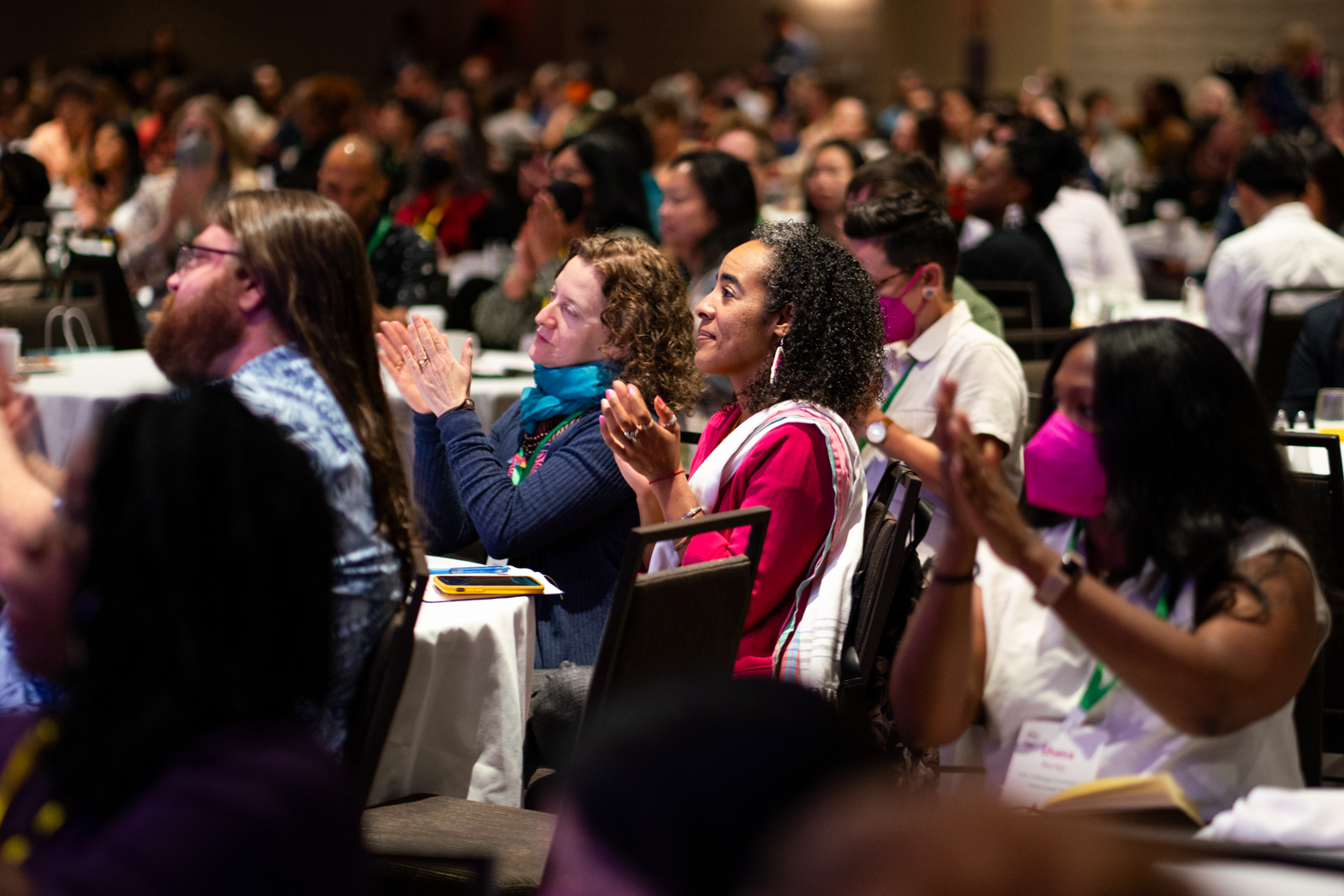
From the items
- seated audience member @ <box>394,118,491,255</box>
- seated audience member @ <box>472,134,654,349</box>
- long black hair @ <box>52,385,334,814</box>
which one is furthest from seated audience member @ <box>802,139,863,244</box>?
long black hair @ <box>52,385,334,814</box>

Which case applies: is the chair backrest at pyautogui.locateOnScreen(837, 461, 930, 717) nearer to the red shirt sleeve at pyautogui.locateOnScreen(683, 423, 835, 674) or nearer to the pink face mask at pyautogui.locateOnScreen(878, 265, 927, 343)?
the red shirt sleeve at pyautogui.locateOnScreen(683, 423, 835, 674)

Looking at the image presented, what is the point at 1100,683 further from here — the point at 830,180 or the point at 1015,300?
the point at 830,180

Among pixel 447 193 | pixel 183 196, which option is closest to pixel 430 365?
pixel 183 196

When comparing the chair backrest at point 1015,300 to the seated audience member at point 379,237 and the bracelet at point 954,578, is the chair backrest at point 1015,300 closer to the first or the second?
the seated audience member at point 379,237

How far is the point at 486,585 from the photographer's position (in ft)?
8.32

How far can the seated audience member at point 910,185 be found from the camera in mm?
4070

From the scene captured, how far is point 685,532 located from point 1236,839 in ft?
2.77

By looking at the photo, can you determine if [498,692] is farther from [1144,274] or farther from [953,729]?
[1144,274]

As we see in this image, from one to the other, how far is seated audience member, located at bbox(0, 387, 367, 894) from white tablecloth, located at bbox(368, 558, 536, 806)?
3.00 ft

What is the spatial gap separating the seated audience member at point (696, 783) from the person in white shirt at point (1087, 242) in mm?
5644

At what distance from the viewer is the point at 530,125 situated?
1328 centimetres

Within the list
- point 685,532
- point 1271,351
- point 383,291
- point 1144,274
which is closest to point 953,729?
point 685,532

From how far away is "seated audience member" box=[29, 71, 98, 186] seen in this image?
9.46m

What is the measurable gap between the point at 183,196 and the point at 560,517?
4.46 m
